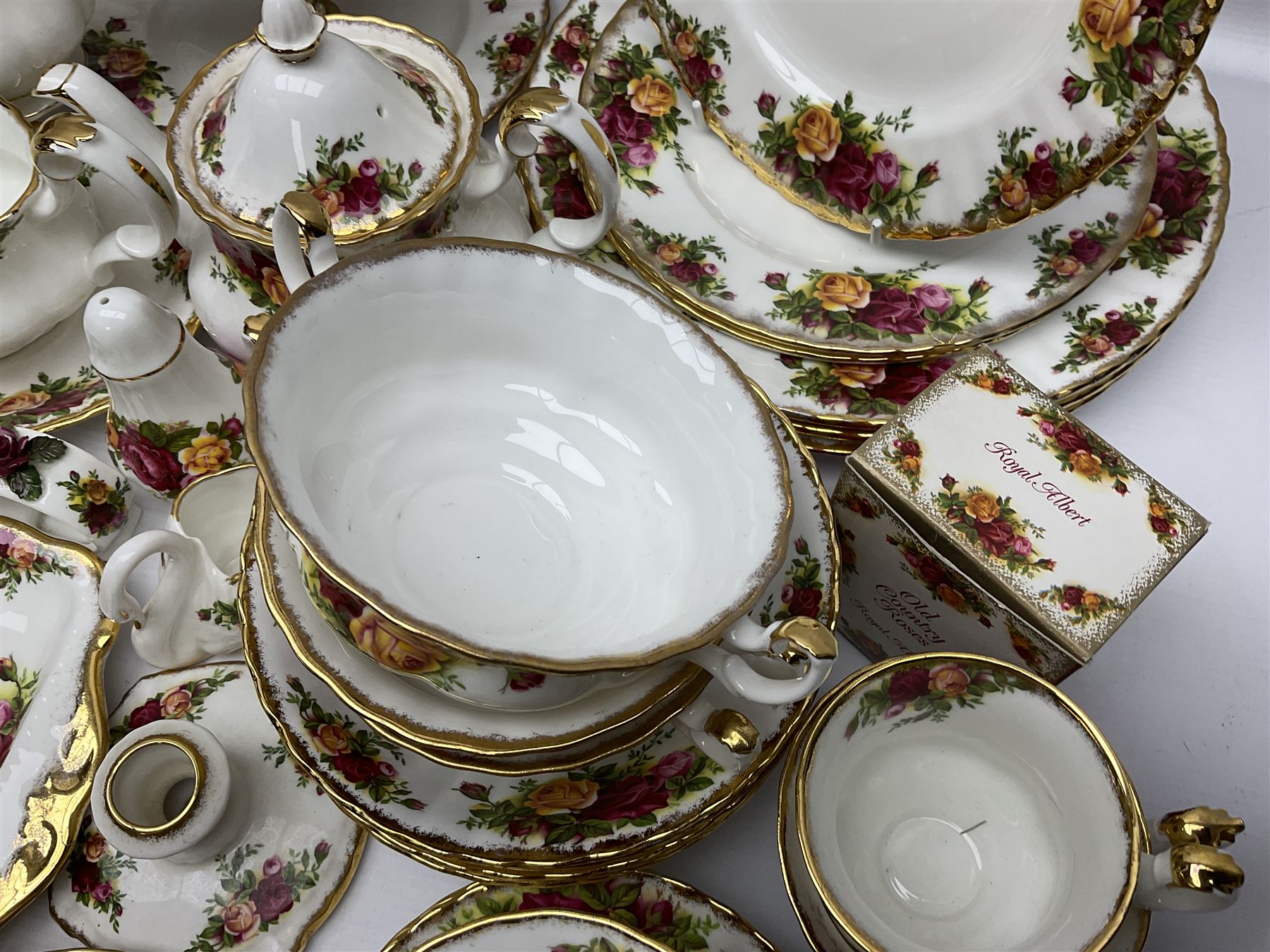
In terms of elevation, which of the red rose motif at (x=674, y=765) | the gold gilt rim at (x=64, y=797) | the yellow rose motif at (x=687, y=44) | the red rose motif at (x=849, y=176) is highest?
the yellow rose motif at (x=687, y=44)

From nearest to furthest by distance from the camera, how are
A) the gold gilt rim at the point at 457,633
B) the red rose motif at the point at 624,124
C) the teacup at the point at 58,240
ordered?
the gold gilt rim at the point at 457,633 < the teacup at the point at 58,240 < the red rose motif at the point at 624,124

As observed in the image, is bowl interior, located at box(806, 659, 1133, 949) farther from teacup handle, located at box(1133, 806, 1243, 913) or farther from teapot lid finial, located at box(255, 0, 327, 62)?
teapot lid finial, located at box(255, 0, 327, 62)

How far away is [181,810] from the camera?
54cm

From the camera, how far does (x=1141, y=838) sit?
479 millimetres

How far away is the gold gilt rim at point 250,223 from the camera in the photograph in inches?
21.7

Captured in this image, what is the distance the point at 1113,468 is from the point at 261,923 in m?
0.54

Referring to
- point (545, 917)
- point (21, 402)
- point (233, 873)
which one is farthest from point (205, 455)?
point (545, 917)

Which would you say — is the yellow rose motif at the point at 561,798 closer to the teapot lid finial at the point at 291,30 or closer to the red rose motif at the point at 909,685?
the red rose motif at the point at 909,685

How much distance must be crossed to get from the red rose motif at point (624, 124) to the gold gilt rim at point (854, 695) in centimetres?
43

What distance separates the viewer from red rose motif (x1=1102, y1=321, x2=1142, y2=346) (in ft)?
2.10

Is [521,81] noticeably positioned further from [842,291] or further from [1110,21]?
[1110,21]

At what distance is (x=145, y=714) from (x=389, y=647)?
0.90ft

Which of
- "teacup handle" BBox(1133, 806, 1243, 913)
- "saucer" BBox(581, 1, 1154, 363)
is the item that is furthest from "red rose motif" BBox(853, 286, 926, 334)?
"teacup handle" BBox(1133, 806, 1243, 913)

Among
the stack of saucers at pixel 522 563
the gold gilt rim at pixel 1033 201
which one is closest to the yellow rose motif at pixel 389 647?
the stack of saucers at pixel 522 563
